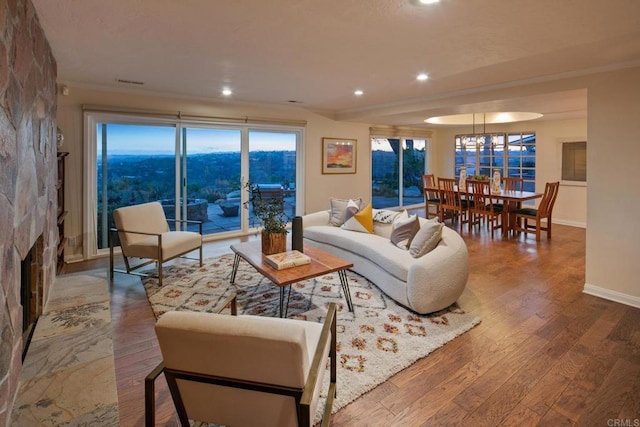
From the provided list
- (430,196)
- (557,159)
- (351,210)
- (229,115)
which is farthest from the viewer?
(430,196)

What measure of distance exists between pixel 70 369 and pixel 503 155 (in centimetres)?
877

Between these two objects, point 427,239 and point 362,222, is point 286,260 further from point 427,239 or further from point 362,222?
point 362,222

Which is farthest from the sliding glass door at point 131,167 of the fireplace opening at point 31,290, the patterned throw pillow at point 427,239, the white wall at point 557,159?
the white wall at point 557,159

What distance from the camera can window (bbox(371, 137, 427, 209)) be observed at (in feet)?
27.5

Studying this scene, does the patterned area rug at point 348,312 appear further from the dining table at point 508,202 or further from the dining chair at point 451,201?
the dining chair at point 451,201

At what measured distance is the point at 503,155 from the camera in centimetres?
820

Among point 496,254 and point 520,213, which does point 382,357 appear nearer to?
point 496,254

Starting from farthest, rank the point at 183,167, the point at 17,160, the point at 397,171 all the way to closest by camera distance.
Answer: the point at 397,171 < the point at 183,167 < the point at 17,160

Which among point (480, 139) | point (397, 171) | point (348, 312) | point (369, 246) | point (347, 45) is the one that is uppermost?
point (480, 139)

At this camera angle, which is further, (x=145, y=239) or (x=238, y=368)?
(x=145, y=239)

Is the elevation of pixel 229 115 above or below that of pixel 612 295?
above

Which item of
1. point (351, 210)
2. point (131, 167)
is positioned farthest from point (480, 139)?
point (131, 167)

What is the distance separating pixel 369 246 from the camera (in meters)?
3.79

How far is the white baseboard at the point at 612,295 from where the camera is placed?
324 centimetres
